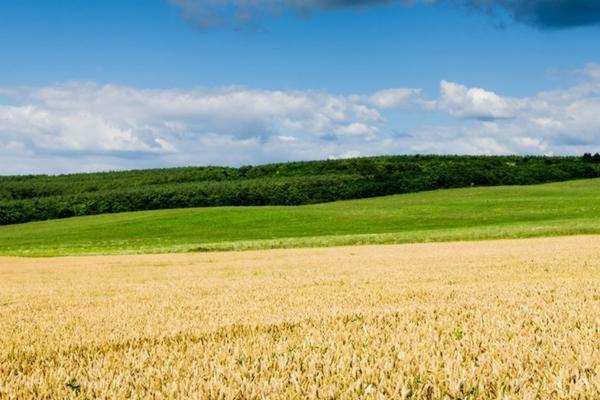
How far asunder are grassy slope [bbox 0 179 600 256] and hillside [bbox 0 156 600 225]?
54.4 ft

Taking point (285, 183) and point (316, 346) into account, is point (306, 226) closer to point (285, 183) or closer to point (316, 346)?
point (285, 183)

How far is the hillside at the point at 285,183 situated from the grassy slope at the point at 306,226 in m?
16.6

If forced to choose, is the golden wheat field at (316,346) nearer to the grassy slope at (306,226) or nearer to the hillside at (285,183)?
the grassy slope at (306,226)

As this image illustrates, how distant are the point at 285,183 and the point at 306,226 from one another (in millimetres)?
42427

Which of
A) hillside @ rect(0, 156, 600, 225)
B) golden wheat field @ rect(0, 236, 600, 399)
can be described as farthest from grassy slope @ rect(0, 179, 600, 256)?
golden wheat field @ rect(0, 236, 600, 399)

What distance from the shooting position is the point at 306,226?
68.9m

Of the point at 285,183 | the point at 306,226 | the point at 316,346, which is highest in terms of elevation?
the point at 285,183

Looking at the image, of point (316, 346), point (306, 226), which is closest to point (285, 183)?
point (306, 226)

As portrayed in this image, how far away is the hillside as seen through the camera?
4210 inches

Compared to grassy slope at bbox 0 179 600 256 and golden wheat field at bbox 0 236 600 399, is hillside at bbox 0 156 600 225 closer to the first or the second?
grassy slope at bbox 0 179 600 256

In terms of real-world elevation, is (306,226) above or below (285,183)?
below

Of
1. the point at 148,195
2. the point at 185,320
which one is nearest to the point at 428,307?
the point at 185,320

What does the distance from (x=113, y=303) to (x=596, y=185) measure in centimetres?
10269

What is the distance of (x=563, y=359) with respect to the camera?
6.21 meters
